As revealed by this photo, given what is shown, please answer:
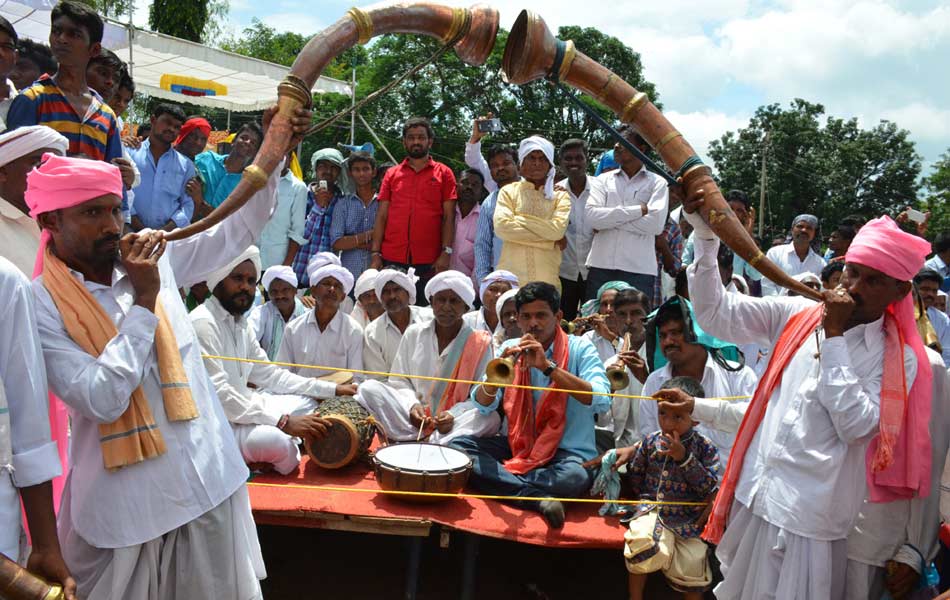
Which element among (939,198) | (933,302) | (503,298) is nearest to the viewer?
(503,298)

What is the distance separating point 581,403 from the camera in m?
5.04

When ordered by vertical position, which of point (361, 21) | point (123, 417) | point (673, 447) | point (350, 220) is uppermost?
point (361, 21)

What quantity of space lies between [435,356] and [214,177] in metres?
3.25

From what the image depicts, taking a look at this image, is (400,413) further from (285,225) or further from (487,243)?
(285,225)

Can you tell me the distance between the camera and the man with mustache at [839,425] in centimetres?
304

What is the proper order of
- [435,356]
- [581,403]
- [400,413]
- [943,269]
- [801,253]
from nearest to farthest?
[581,403] < [400,413] < [435,356] < [801,253] < [943,269]

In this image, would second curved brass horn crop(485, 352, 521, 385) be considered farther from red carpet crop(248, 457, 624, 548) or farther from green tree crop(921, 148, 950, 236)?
green tree crop(921, 148, 950, 236)

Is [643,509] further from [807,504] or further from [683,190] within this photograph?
[683,190]

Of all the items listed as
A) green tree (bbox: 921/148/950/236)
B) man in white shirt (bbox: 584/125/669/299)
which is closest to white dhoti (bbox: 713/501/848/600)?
man in white shirt (bbox: 584/125/669/299)

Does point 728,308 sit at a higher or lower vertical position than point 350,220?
lower

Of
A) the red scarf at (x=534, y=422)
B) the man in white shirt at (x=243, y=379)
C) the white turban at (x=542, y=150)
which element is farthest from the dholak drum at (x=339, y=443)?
the white turban at (x=542, y=150)

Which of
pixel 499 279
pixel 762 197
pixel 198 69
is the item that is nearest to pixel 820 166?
pixel 762 197

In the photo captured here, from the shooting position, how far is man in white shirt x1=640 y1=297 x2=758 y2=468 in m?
4.68

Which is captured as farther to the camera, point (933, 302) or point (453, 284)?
point (933, 302)
